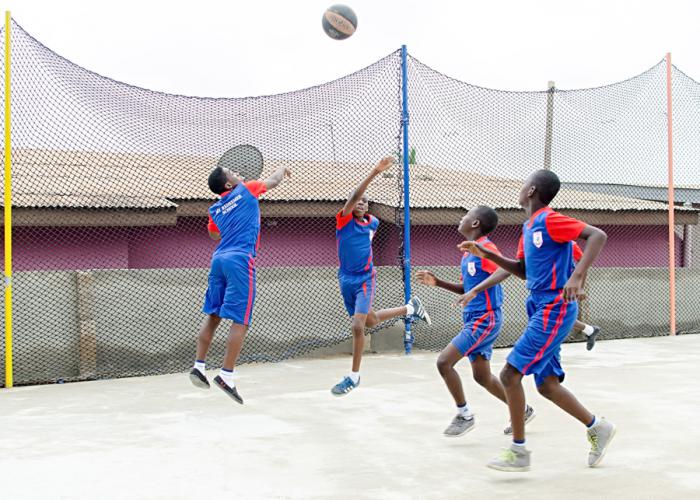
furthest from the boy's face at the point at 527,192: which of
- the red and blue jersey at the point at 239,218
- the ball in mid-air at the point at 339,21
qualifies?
the ball in mid-air at the point at 339,21

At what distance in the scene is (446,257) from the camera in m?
13.3

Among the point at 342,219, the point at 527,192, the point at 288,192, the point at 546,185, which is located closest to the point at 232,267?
the point at 342,219

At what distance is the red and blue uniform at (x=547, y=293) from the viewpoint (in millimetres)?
4750

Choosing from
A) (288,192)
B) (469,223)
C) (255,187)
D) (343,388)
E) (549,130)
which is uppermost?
(549,130)

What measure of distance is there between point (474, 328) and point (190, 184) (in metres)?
7.17

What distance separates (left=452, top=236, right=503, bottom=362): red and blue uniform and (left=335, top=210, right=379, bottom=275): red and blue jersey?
1756 millimetres

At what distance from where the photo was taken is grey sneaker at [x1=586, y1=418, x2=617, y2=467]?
4844 millimetres

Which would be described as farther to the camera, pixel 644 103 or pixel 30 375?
pixel 644 103

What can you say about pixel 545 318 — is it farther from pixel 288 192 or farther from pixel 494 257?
pixel 288 192

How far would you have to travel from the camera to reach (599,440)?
15.9 feet

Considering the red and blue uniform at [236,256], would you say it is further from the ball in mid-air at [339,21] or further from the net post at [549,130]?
the net post at [549,130]

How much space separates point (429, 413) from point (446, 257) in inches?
265

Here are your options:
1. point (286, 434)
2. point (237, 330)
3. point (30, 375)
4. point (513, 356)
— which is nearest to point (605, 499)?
point (513, 356)

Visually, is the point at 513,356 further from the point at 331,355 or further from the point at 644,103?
the point at 644,103
